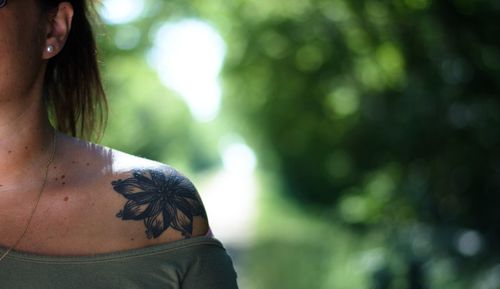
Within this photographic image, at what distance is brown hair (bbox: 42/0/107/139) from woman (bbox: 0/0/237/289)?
138mm

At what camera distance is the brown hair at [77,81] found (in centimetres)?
271

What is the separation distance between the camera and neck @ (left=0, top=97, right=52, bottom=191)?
2.41 m

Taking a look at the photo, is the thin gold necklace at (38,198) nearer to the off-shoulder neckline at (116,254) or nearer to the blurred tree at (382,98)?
the off-shoulder neckline at (116,254)

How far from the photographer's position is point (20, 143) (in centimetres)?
243

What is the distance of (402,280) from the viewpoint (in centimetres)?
783

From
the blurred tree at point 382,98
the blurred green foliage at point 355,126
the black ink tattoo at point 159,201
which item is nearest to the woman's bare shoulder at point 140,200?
the black ink tattoo at point 159,201

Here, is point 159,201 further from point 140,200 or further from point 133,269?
point 133,269

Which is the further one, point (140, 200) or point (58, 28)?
point (58, 28)

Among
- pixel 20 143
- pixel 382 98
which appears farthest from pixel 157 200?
pixel 382 98

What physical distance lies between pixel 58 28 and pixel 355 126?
29.0 ft

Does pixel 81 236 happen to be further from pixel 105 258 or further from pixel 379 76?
pixel 379 76

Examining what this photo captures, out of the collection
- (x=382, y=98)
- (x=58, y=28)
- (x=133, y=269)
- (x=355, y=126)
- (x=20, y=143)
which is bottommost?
(x=355, y=126)

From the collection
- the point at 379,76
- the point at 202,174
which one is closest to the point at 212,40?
the point at 379,76

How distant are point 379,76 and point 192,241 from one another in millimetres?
7859
